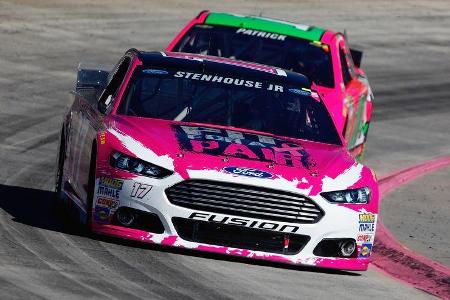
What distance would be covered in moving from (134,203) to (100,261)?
0.59 m

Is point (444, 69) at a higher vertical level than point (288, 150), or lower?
lower

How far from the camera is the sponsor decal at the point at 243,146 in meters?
11.2

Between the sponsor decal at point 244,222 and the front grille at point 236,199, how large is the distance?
4cm

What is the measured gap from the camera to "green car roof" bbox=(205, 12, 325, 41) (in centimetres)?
1747

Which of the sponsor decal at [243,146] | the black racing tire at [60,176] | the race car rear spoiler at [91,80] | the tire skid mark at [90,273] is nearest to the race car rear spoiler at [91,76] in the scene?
the race car rear spoiler at [91,80]

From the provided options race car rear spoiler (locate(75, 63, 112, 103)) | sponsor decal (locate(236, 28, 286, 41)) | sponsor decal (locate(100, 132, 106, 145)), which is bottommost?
sponsor decal (locate(236, 28, 286, 41))

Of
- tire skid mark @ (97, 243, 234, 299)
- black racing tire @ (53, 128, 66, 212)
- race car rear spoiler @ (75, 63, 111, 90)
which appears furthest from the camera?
race car rear spoiler @ (75, 63, 111, 90)

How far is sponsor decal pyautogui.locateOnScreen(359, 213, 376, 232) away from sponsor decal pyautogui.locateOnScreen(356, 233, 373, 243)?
4cm

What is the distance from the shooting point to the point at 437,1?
119ft

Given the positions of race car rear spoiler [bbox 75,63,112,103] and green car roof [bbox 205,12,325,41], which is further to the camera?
green car roof [bbox 205,12,325,41]

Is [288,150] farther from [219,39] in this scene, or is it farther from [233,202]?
[219,39]

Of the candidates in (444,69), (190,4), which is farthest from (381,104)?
(190,4)

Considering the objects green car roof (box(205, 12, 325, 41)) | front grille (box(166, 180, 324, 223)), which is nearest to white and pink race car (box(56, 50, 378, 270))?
front grille (box(166, 180, 324, 223))

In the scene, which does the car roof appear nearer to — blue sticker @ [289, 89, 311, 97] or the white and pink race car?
blue sticker @ [289, 89, 311, 97]
